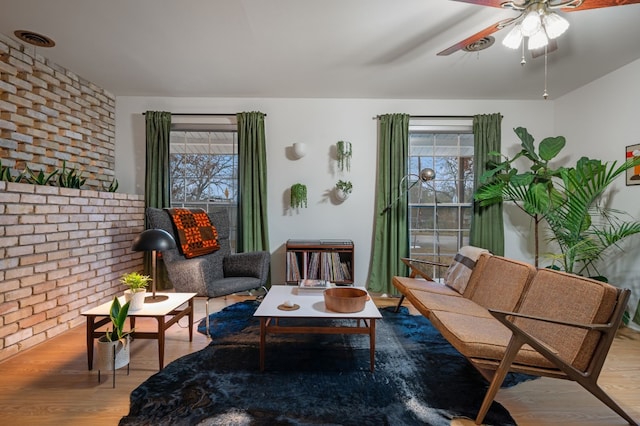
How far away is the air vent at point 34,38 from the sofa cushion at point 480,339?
3.64 meters

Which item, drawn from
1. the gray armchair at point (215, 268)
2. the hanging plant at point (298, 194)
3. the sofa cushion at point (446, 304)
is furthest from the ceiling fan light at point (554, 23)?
the gray armchair at point (215, 268)

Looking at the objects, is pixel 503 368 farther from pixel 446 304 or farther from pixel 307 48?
pixel 307 48

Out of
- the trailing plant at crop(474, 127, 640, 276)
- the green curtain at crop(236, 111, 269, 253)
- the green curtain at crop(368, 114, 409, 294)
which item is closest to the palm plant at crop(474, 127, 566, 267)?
the trailing plant at crop(474, 127, 640, 276)

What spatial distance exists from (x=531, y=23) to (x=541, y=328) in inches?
66.4

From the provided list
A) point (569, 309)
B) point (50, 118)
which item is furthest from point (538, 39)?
point (50, 118)

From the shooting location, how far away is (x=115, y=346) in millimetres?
1769

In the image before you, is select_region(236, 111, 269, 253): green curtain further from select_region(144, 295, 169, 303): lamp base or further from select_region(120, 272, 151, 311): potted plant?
select_region(120, 272, 151, 311): potted plant

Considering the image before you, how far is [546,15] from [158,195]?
148 inches

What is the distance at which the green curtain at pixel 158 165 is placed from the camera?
3533mm

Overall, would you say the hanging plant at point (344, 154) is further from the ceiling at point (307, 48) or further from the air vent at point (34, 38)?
the air vent at point (34, 38)

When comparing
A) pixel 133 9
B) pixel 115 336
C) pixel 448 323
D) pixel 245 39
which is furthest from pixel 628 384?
pixel 133 9

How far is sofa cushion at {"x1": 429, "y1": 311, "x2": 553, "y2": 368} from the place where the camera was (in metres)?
1.50

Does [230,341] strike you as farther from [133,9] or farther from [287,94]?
[287,94]

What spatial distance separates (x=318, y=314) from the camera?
1.92 metres
